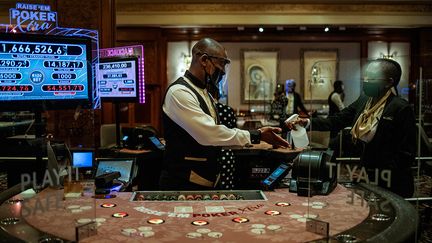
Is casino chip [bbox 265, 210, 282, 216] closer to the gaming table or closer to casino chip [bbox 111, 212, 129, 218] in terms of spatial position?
the gaming table

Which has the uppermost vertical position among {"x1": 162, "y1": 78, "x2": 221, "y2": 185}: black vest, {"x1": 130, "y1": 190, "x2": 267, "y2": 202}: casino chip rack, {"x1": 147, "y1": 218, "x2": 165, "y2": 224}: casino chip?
{"x1": 162, "y1": 78, "x2": 221, "y2": 185}: black vest

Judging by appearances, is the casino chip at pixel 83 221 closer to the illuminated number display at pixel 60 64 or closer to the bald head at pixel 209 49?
the bald head at pixel 209 49

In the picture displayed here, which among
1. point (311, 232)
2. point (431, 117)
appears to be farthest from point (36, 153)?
point (431, 117)

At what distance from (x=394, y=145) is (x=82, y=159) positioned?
159 cm

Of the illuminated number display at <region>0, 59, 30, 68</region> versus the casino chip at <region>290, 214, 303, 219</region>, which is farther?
the illuminated number display at <region>0, 59, 30, 68</region>

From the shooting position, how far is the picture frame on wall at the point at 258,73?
11344 mm

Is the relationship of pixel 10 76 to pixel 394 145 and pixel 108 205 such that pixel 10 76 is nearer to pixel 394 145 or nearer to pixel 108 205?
pixel 108 205

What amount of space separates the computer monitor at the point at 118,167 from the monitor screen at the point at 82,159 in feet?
1.37

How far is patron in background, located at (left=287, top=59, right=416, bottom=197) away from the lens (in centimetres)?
230

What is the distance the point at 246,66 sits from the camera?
37.3 feet

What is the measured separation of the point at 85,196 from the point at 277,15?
9007 mm

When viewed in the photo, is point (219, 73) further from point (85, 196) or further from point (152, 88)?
point (152, 88)

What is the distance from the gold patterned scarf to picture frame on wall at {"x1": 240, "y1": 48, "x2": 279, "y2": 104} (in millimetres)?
8922

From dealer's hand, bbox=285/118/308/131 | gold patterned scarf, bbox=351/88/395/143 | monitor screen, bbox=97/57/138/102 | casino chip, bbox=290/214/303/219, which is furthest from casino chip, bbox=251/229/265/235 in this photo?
monitor screen, bbox=97/57/138/102
